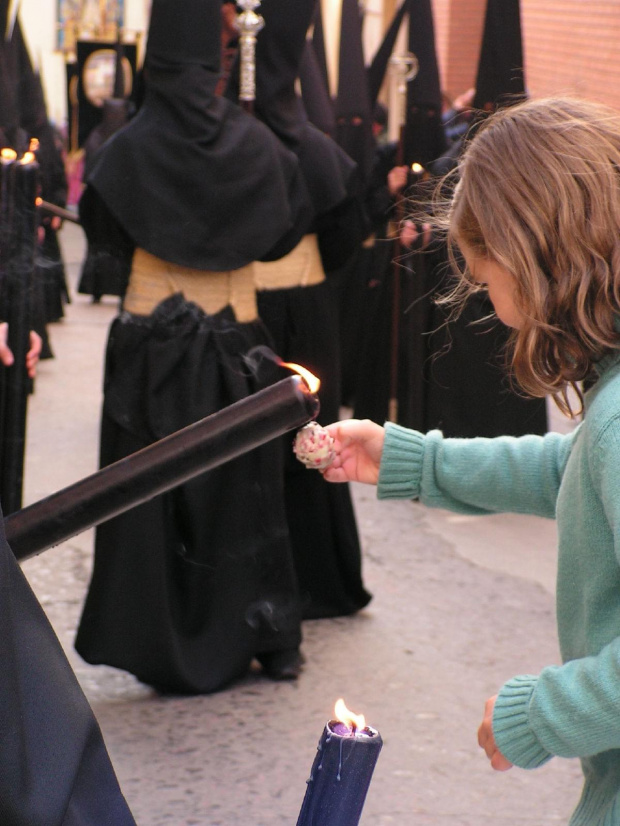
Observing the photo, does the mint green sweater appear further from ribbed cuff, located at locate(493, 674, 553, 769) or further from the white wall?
the white wall

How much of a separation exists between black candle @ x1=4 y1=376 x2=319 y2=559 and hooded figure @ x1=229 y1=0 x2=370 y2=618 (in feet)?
7.98

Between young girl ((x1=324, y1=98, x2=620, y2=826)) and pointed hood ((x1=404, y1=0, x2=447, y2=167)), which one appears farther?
pointed hood ((x1=404, y1=0, x2=447, y2=167))

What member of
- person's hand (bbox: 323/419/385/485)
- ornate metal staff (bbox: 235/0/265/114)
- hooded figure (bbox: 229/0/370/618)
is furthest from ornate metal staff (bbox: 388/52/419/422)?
person's hand (bbox: 323/419/385/485)

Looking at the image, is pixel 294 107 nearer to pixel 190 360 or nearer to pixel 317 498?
pixel 190 360

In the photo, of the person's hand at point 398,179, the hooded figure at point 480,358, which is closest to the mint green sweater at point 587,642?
the hooded figure at point 480,358

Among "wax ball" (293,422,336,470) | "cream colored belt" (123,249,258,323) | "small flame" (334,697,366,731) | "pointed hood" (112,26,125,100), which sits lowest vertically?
"pointed hood" (112,26,125,100)

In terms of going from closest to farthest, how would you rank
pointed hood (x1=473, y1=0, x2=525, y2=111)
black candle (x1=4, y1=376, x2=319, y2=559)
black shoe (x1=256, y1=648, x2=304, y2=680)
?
black candle (x1=4, y1=376, x2=319, y2=559)
black shoe (x1=256, y1=648, x2=304, y2=680)
pointed hood (x1=473, y1=0, x2=525, y2=111)

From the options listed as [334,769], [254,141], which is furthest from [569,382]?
[254,141]

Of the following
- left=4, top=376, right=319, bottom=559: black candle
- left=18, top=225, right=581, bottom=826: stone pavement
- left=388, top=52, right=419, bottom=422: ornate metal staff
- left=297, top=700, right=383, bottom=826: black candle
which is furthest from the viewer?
left=388, top=52, right=419, bottom=422: ornate metal staff

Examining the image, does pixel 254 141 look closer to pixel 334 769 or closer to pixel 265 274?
pixel 265 274

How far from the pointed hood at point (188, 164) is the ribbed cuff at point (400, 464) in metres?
1.43

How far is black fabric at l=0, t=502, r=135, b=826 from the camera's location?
0.80m

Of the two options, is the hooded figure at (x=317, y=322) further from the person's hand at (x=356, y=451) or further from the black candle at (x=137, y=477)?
the black candle at (x=137, y=477)

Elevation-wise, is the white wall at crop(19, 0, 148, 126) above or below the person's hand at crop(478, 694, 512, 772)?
below
